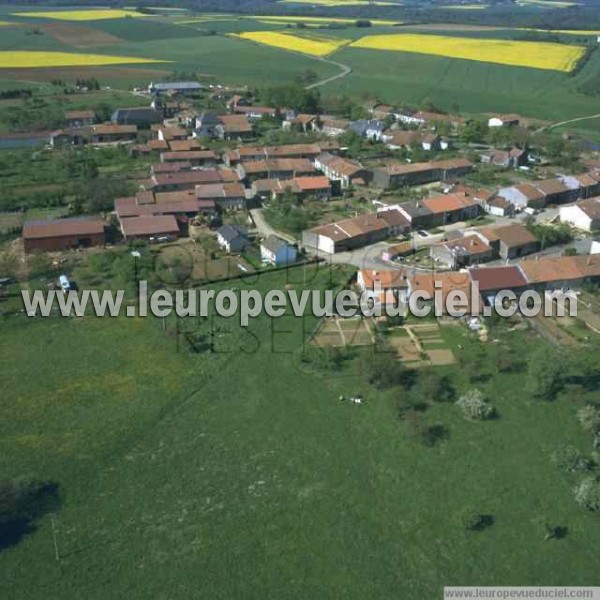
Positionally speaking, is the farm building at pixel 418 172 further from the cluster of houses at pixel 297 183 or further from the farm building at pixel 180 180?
the farm building at pixel 180 180

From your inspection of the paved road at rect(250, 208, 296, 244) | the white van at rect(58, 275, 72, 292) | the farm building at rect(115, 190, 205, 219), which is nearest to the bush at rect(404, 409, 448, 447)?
the paved road at rect(250, 208, 296, 244)

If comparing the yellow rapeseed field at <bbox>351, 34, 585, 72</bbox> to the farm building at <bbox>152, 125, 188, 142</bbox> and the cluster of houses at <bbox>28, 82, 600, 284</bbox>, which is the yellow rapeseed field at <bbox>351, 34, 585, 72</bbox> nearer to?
the cluster of houses at <bbox>28, 82, 600, 284</bbox>

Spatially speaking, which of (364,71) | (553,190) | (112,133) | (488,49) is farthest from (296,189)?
(488,49)

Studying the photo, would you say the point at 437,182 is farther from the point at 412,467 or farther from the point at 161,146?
the point at 412,467

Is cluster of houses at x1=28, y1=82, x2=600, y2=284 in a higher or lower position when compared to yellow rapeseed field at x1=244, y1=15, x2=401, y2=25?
lower

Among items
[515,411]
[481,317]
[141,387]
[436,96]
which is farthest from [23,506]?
[436,96]

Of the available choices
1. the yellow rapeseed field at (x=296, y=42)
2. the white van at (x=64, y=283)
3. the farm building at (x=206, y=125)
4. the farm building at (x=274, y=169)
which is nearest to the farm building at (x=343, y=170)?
the farm building at (x=274, y=169)
